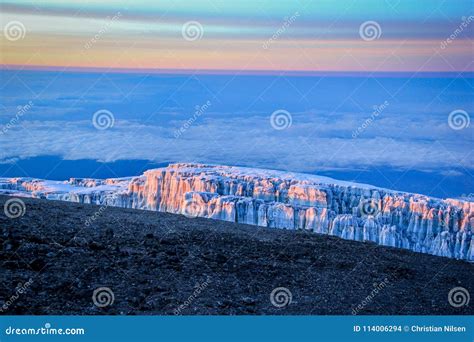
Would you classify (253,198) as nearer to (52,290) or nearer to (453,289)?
(453,289)

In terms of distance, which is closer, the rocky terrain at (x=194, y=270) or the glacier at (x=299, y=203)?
the rocky terrain at (x=194, y=270)

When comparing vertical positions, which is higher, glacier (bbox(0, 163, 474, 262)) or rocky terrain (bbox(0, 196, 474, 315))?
glacier (bbox(0, 163, 474, 262))

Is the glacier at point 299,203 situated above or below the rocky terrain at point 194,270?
above

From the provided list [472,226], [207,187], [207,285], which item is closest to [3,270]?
[207,285]

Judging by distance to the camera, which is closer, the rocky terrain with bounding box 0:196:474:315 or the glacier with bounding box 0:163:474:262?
the rocky terrain with bounding box 0:196:474:315
